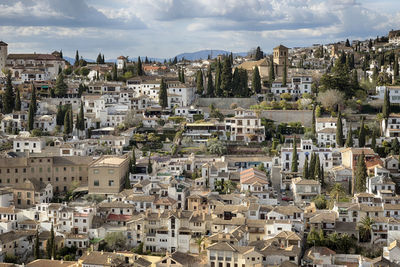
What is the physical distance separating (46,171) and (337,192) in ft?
58.8

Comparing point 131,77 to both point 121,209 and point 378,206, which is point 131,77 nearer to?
point 121,209

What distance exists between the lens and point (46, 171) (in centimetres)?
4084

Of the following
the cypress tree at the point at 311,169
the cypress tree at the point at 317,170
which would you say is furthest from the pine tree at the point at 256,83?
the cypress tree at the point at 317,170

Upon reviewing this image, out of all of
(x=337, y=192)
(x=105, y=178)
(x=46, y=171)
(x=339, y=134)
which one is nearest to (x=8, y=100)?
(x=46, y=171)

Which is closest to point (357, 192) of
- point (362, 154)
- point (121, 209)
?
point (362, 154)

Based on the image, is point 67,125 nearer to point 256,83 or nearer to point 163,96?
point 163,96

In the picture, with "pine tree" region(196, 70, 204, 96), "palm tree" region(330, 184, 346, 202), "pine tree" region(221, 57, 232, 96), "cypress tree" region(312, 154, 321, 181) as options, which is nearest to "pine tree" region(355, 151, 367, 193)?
"palm tree" region(330, 184, 346, 202)

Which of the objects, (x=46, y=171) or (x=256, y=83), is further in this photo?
(x=256, y=83)

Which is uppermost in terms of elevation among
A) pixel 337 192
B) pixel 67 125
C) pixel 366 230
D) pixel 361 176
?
pixel 67 125

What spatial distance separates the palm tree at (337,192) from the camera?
120 feet

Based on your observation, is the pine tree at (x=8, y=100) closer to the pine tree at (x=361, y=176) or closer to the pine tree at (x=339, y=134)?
the pine tree at (x=339, y=134)

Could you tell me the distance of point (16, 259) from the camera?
107 feet

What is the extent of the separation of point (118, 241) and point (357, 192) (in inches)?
550

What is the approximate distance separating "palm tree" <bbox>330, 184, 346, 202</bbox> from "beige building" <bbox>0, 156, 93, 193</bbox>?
49.9 feet
